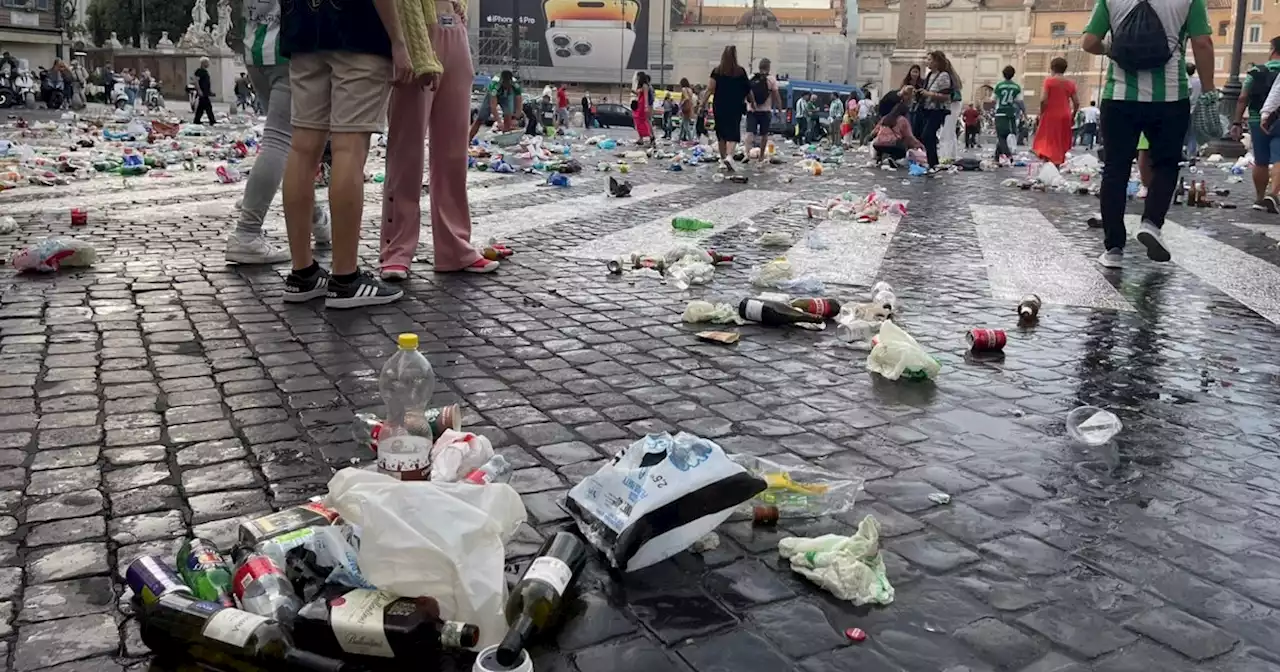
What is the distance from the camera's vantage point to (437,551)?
184cm

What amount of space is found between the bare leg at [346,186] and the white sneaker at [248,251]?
4.13ft

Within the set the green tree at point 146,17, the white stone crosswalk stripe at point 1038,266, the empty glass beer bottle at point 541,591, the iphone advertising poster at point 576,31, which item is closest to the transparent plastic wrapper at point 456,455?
the empty glass beer bottle at point 541,591

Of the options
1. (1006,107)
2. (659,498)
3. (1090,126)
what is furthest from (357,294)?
(1090,126)

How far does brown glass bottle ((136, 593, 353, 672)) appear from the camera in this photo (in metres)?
1.75

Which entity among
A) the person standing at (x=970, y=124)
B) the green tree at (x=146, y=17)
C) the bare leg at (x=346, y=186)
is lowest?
the bare leg at (x=346, y=186)

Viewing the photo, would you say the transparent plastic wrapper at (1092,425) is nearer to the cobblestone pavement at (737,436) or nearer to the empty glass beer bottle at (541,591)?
the cobblestone pavement at (737,436)

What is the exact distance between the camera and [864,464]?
2812 millimetres

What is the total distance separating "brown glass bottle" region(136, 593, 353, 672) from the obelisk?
75.9 metres

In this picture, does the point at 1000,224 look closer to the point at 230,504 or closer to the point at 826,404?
the point at 826,404

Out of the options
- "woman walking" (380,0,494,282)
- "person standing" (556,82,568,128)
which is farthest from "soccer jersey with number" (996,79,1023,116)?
"person standing" (556,82,568,128)

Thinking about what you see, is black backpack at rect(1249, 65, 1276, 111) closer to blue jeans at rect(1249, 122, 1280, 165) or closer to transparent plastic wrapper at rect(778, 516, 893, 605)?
blue jeans at rect(1249, 122, 1280, 165)

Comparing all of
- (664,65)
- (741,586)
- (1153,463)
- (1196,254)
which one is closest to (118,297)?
(741,586)

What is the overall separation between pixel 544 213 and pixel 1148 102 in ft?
14.4

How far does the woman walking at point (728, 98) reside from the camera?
14109 mm
